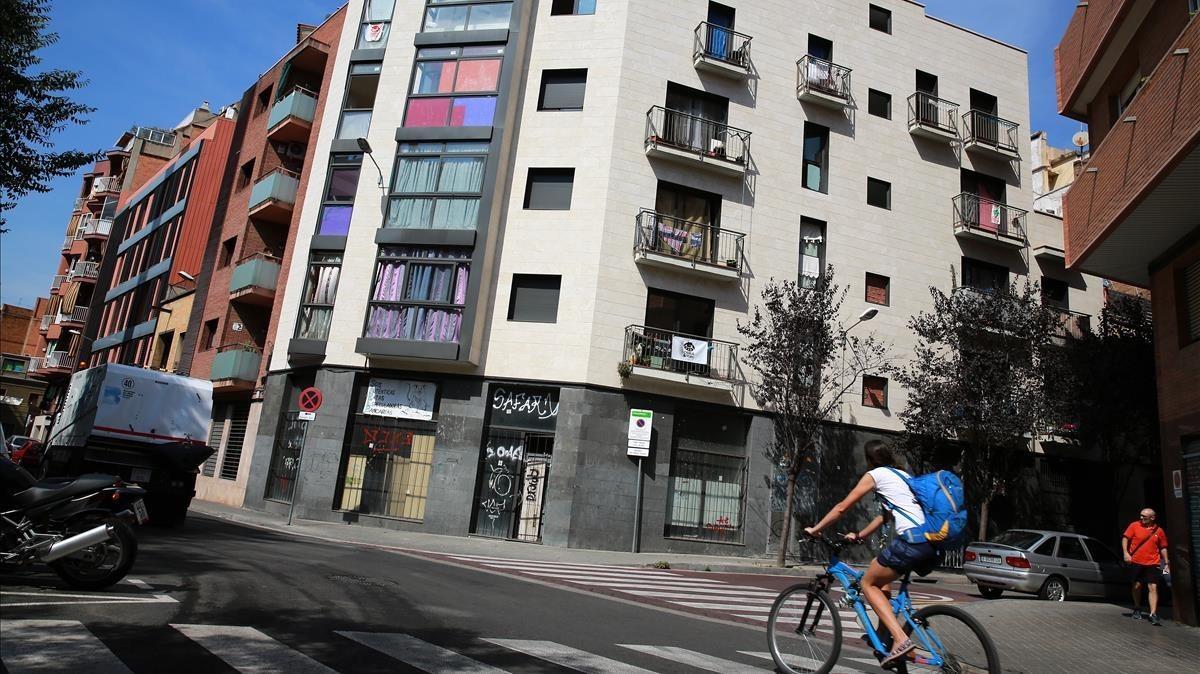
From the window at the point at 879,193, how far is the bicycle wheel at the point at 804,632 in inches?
821

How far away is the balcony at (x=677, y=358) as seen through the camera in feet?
65.4

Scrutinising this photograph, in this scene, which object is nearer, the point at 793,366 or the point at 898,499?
the point at 898,499

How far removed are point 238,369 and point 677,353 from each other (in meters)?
15.1

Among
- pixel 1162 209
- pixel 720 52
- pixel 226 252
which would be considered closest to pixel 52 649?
pixel 1162 209

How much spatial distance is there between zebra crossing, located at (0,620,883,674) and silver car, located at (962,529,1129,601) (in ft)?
37.3

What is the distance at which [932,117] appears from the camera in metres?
25.4

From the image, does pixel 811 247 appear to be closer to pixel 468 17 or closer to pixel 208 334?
pixel 468 17

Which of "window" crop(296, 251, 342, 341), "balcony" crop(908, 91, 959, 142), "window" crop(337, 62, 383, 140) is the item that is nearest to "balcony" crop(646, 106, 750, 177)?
"balcony" crop(908, 91, 959, 142)

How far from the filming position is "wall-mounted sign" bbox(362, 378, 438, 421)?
803 inches

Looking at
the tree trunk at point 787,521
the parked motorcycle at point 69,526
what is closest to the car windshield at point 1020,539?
the tree trunk at point 787,521

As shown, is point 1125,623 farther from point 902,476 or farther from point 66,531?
point 66,531

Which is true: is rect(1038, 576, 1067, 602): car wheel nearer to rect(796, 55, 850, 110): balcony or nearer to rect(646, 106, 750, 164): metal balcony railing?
rect(646, 106, 750, 164): metal balcony railing

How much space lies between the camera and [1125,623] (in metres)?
11.4

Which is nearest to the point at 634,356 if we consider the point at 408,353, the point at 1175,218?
the point at 408,353
